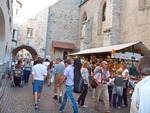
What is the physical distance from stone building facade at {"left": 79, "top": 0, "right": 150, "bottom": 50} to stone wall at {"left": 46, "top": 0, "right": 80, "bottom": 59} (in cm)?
474

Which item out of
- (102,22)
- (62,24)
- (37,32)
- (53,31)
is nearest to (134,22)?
(102,22)

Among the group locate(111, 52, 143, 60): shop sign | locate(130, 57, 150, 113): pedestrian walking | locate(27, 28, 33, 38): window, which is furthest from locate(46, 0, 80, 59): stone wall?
locate(130, 57, 150, 113): pedestrian walking

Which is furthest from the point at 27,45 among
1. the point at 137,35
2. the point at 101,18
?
the point at 137,35

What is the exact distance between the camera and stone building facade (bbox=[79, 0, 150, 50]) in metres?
15.1

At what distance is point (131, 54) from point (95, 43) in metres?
11.2

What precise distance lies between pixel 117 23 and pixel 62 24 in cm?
1225

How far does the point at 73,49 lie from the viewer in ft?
94.0

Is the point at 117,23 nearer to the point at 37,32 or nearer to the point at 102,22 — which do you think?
the point at 102,22

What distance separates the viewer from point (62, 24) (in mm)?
28984

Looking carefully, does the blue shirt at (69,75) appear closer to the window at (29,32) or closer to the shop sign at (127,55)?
the shop sign at (127,55)

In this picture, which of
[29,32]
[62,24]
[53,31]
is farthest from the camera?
[62,24]

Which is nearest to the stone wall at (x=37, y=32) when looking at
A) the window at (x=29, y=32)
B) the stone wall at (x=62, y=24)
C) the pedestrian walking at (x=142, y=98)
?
the window at (x=29, y=32)

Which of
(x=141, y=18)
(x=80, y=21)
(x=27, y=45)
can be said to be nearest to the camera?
(x=141, y=18)

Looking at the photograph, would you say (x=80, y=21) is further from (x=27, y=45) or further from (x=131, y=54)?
(x=131, y=54)
